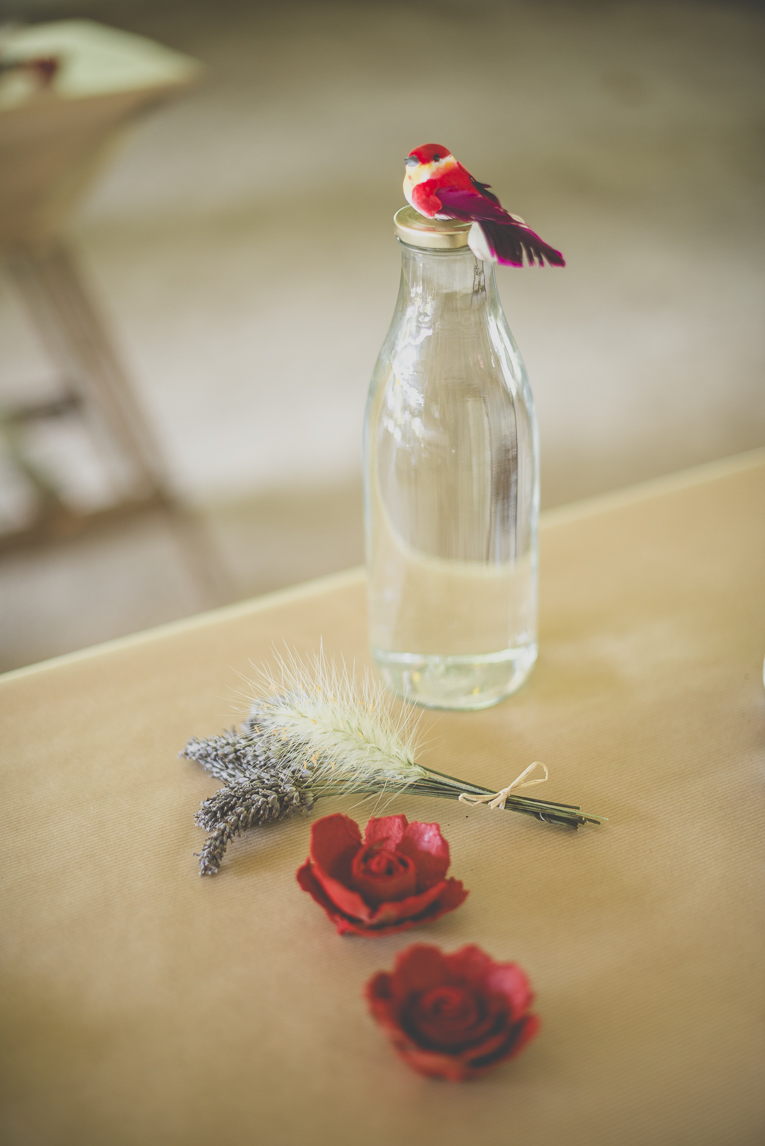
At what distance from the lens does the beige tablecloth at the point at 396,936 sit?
40 cm

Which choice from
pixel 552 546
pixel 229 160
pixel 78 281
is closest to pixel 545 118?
pixel 229 160

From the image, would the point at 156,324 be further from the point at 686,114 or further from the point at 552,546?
the point at 686,114

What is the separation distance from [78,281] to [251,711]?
1071mm

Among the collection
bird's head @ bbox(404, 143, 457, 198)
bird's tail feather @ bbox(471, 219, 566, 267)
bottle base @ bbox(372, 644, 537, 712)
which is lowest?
bottle base @ bbox(372, 644, 537, 712)

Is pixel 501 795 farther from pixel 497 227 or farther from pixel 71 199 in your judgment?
pixel 71 199

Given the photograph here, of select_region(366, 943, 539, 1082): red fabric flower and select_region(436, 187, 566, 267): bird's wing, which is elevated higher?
select_region(436, 187, 566, 267): bird's wing

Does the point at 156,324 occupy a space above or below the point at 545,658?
below

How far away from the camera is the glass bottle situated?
0.52 meters

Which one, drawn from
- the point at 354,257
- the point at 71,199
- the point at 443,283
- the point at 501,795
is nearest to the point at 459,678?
the point at 501,795

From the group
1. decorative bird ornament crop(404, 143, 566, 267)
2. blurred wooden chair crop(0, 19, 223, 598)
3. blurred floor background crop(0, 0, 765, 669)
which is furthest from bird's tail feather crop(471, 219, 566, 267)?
blurred floor background crop(0, 0, 765, 669)

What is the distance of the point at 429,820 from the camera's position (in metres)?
0.53

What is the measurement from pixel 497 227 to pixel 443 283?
0.06 meters

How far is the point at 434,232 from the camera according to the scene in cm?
47

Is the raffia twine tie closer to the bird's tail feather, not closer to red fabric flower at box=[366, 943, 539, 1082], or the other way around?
red fabric flower at box=[366, 943, 539, 1082]
